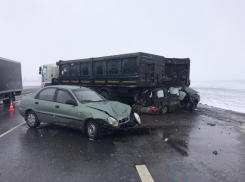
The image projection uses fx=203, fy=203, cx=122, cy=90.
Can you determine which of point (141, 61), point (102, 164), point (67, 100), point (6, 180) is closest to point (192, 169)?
point (102, 164)

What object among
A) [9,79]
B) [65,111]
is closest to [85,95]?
[65,111]

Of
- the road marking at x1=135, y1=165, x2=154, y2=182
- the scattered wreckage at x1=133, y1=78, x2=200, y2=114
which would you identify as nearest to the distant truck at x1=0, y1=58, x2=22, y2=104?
the scattered wreckage at x1=133, y1=78, x2=200, y2=114

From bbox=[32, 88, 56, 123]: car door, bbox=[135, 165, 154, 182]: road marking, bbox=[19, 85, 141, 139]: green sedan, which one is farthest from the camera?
bbox=[32, 88, 56, 123]: car door

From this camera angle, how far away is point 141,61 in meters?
10.5

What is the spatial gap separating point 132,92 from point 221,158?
22.2ft

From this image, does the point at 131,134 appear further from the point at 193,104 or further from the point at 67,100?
the point at 193,104

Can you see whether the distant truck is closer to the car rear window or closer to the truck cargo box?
the truck cargo box

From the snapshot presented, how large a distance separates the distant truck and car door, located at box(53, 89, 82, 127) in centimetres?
887

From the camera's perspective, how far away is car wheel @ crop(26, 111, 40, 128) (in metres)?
7.25

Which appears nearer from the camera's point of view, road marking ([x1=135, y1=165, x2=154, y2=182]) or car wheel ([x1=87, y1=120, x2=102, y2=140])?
road marking ([x1=135, y1=165, x2=154, y2=182])

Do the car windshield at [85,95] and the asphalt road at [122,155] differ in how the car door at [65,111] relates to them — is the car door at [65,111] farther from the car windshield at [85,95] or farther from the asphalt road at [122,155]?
the asphalt road at [122,155]

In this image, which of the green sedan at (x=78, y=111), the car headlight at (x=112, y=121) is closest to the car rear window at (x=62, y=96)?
the green sedan at (x=78, y=111)

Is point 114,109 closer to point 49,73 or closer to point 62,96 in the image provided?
point 62,96

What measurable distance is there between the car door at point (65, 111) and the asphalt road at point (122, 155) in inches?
17.8
